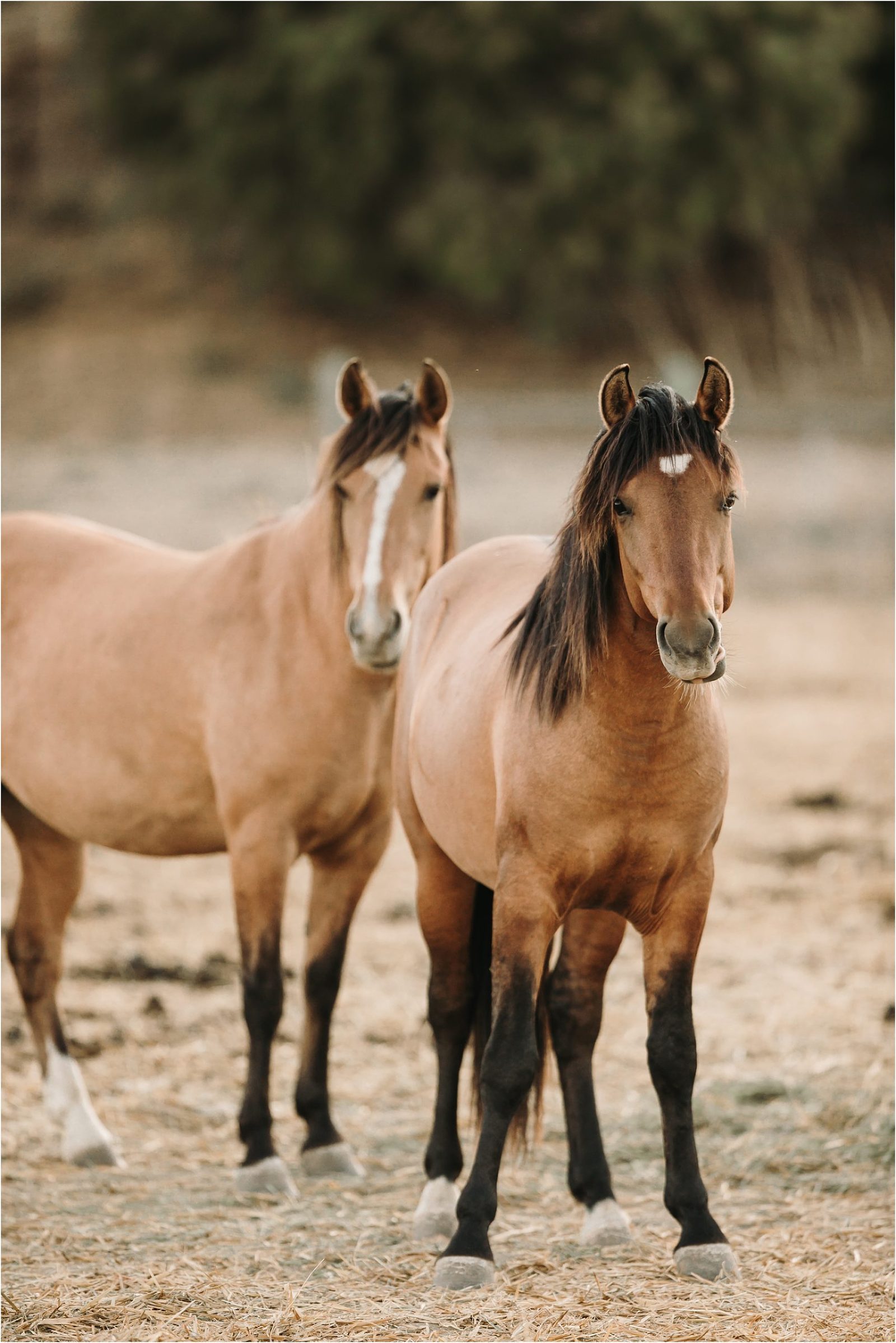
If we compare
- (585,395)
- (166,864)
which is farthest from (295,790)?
(585,395)

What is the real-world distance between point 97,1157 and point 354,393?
235cm

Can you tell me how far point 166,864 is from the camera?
23.7ft

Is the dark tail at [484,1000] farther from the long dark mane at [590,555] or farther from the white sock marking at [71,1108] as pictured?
the white sock marking at [71,1108]

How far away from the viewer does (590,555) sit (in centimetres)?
314

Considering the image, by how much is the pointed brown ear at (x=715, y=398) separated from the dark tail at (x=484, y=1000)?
1.48 m

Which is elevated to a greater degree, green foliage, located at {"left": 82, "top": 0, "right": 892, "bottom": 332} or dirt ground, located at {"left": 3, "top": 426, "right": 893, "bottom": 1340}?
green foliage, located at {"left": 82, "top": 0, "right": 892, "bottom": 332}

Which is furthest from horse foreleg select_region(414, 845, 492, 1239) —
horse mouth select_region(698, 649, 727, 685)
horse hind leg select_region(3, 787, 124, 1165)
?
horse mouth select_region(698, 649, 727, 685)

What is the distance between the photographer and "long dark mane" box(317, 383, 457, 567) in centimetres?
420

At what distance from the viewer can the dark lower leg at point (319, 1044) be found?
13.9 feet

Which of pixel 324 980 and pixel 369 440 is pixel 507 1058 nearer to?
pixel 324 980

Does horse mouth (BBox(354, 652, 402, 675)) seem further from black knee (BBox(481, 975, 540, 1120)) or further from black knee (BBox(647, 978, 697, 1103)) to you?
black knee (BBox(647, 978, 697, 1103))

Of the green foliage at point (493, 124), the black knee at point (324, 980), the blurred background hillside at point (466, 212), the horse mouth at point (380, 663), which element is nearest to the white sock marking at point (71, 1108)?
the black knee at point (324, 980)

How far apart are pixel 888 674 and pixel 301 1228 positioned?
8.06 m

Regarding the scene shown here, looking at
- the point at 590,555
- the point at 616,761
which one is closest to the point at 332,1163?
the point at 616,761
